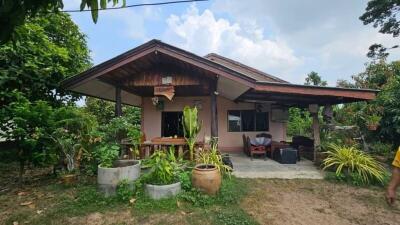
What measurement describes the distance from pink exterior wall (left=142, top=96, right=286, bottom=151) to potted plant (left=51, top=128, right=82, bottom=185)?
5.46 meters

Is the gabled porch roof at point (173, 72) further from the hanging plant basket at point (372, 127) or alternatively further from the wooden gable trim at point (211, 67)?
the hanging plant basket at point (372, 127)

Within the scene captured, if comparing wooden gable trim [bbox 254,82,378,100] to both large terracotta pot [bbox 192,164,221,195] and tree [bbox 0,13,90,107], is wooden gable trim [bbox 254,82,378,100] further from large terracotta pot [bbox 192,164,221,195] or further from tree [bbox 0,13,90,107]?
tree [bbox 0,13,90,107]

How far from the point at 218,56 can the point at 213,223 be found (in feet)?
Answer: 33.1

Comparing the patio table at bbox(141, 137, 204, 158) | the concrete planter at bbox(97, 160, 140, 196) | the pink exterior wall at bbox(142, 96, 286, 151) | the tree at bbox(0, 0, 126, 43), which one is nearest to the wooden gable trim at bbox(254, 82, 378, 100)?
the patio table at bbox(141, 137, 204, 158)

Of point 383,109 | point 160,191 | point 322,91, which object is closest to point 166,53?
point 160,191

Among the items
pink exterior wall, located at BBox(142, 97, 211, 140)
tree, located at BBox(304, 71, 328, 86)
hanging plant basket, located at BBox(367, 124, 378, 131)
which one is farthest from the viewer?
tree, located at BBox(304, 71, 328, 86)

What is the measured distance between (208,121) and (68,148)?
6.58 metres

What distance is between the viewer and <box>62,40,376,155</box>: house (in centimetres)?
751

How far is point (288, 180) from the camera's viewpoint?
7145mm

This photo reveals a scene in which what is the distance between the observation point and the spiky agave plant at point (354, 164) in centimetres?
706

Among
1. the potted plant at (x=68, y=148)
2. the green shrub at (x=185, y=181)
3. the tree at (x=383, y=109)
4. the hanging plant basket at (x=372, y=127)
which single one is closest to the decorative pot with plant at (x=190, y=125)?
the green shrub at (x=185, y=181)

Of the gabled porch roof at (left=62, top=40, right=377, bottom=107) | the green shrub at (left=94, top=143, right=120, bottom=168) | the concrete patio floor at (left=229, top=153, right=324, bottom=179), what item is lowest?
the concrete patio floor at (left=229, top=153, right=324, bottom=179)

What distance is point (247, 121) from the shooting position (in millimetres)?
12305

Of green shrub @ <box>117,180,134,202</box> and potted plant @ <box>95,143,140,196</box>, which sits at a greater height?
potted plant @ <box>95,143,140,196</box>
